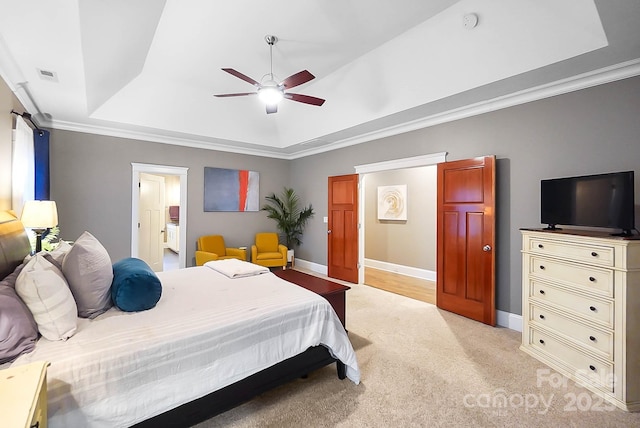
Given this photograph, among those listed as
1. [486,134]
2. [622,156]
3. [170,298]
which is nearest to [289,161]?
[486,134]

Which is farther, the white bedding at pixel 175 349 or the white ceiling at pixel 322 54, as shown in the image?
the white ceiling at pixel 322 54

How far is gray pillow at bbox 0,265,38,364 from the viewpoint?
4.25ft

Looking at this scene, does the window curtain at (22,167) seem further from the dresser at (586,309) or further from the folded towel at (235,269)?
the dresser at (586,309)

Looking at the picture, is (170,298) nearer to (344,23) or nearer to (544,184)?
(344,23)

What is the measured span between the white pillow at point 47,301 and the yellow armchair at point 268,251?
4.00m

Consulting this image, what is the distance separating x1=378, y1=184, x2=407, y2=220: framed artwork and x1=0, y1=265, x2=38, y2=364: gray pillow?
18.8 feet

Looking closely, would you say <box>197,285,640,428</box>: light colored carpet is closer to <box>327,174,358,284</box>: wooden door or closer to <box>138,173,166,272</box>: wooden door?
<box>327,174,358,284</box>: wooden door

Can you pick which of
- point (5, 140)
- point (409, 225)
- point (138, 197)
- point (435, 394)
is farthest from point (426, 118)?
point (138, 197)

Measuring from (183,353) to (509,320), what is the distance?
3492 mm

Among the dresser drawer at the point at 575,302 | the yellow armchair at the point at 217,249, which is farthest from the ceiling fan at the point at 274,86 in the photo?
the yellow armchair at the point at 217,249

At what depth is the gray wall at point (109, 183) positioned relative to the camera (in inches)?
172

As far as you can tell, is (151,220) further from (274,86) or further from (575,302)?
(575,302)

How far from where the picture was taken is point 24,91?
3186mm

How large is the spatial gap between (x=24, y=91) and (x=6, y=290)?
3.04 metres
